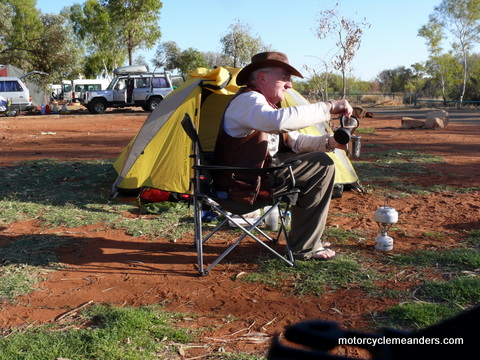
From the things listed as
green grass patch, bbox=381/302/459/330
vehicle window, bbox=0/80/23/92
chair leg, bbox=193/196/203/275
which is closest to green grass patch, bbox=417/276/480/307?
green grass patch, bbox=381/302/459/330

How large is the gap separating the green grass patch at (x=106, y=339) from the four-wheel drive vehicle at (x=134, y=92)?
24157 millimetres

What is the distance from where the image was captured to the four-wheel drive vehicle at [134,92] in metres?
26.7

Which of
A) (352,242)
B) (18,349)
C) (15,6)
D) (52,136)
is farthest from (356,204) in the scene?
(15,6)

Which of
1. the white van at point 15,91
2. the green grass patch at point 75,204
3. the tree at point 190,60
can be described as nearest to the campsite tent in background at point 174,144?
the green grass patch at point 75,204

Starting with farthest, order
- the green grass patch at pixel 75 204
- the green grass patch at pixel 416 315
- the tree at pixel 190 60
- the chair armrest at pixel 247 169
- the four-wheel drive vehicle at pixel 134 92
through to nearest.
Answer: the tree at pixel 190 60 < the four-wheel drive vehicle at pixel 134 92 < the green grass patch at pixel 75 204 < the chair armrest at pixel 247 169 < the green grass patch at pixel 416 315

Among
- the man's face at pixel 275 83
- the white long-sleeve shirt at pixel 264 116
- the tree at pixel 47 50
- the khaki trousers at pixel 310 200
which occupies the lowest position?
the khaki trousers at pixel 310 200

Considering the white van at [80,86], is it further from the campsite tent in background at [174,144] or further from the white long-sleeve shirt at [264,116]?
the white long-sleeve shirt at [264,116]

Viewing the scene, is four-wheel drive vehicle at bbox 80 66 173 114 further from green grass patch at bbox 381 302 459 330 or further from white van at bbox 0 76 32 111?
green grass patch at bbox 381 302 459 330

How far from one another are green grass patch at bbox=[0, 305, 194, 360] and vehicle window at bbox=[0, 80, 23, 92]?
84.2 ft

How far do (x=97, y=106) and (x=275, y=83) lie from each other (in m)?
25.3

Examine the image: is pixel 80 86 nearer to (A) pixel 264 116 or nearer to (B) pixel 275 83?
(B) pixel 275 83

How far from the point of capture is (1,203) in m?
6.03

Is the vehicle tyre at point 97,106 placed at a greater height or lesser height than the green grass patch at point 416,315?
greater

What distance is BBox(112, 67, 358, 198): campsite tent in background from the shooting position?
6.01 m
